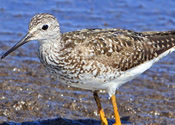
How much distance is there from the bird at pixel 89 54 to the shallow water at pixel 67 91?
2.55ft

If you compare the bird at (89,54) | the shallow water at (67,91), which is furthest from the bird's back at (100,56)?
the shallow water at (67,91)

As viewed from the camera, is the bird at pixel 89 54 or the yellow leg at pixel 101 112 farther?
the yellow leg at pixel 101 112

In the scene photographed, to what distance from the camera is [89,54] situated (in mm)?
8633

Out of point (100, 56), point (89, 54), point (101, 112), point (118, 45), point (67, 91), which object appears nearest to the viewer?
point (89, 54)

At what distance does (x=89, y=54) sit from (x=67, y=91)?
210 cm

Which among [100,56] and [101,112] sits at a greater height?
[100,56]

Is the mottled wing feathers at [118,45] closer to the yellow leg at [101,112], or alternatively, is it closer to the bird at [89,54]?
the bird at [89,54]

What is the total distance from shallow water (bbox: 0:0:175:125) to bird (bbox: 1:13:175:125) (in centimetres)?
78

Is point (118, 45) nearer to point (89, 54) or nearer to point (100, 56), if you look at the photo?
point (100, 56)

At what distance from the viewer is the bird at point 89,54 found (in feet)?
27.9

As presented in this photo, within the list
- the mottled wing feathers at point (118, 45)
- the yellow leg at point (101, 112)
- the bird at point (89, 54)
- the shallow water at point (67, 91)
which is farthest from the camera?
the shallow water at point (67, 91)

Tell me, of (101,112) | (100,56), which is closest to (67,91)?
(101,112)

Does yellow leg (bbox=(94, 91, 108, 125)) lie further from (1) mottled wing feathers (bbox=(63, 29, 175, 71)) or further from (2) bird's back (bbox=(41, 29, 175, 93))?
(1) mottled wing feathers (bbox=(63, 29, 175, 71))

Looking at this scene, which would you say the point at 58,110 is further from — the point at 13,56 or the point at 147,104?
the point at 13,56
